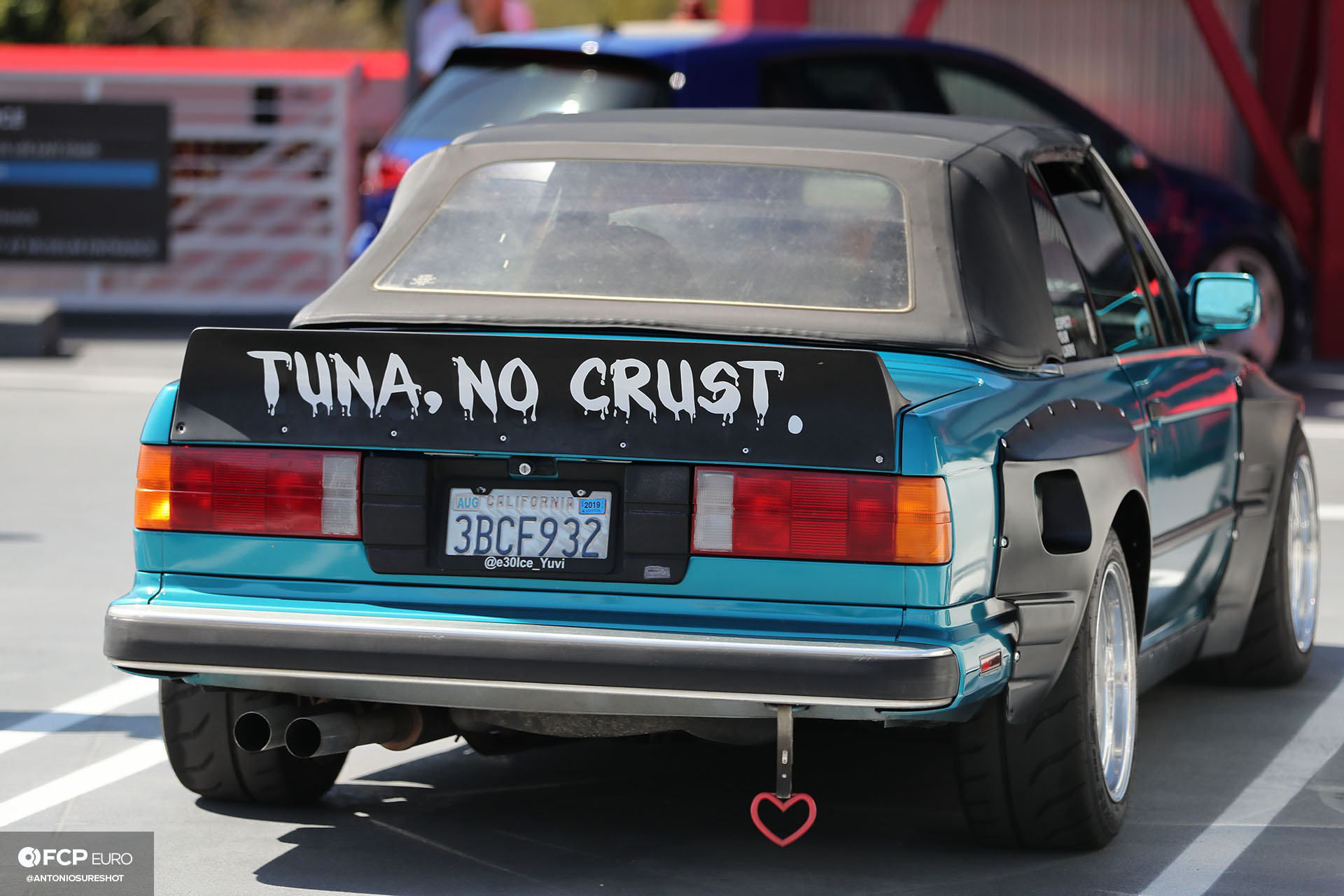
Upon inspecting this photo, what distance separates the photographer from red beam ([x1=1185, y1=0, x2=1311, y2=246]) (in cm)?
1543

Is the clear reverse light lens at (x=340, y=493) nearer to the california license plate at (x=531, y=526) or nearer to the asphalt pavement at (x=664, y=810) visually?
the california license plate at (x=531, y=526)

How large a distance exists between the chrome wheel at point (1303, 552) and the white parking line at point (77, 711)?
3.35 m

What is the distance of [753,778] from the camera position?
528 centimetres

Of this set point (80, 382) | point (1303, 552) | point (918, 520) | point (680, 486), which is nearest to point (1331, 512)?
point (1303, 552)

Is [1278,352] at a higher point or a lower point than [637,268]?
lower

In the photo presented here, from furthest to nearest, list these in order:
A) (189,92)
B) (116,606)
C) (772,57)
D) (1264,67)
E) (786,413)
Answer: (189,92) < (1264,67) < (772,57) < (116,606) < (786,413)

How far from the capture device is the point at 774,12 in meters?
16.3

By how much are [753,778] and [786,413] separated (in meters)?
1.55

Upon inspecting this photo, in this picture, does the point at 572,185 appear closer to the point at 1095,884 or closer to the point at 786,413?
the point at 786,413

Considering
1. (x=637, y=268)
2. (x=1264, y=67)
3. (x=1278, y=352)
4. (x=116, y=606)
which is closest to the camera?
(x=116, y=606)

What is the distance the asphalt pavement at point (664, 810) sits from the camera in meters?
4.42

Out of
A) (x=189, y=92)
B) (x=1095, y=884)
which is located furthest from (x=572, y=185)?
(x=189, y=92)

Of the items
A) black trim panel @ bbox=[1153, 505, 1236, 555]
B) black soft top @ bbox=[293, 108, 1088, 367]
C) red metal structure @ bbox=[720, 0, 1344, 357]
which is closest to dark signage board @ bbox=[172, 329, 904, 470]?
black soft top @ bbox=[293, 108, 1088, 367]

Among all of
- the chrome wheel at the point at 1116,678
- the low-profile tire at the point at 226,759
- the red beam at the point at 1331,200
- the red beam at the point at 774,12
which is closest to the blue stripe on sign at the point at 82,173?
the red beam at the point at 774,12
